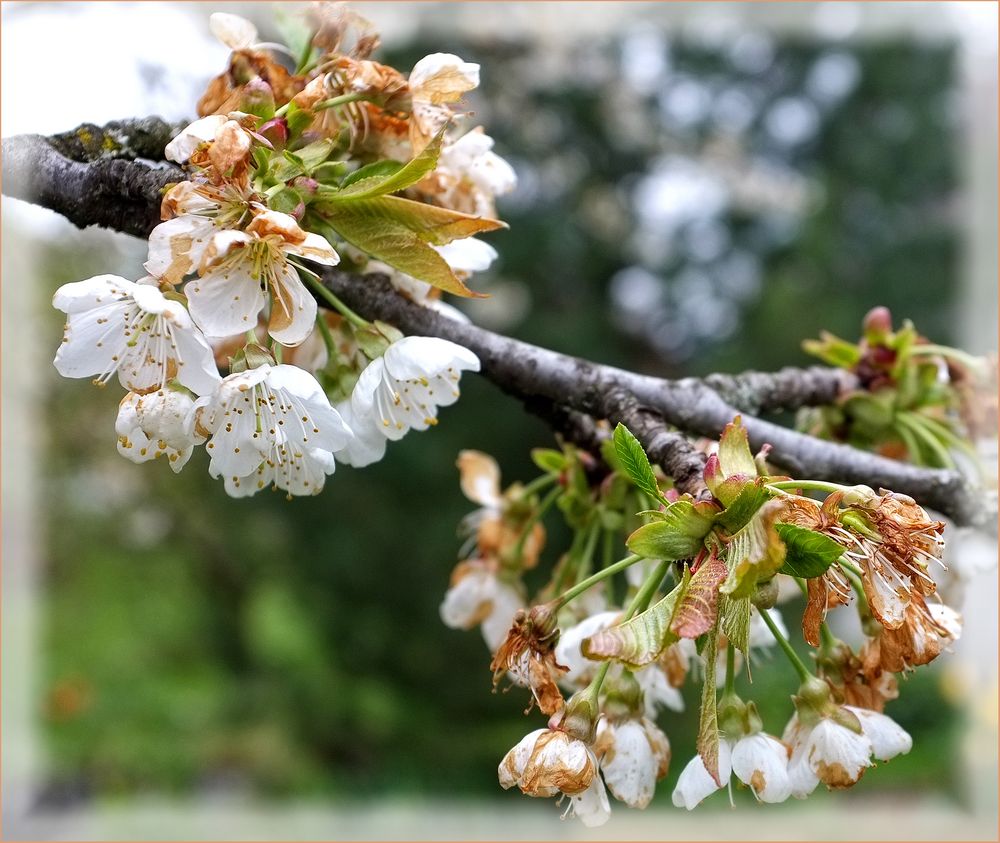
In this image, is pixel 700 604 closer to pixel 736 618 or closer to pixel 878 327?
pixel 736 618

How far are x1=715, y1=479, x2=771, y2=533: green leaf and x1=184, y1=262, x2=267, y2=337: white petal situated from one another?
24 centimetres

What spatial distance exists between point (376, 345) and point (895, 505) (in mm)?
274

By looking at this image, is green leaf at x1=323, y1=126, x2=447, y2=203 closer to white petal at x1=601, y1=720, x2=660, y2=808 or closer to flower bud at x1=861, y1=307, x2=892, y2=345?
white petal at x1=601, y1=720, x2=660, y2=808

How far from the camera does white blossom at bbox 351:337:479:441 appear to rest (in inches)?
18.4

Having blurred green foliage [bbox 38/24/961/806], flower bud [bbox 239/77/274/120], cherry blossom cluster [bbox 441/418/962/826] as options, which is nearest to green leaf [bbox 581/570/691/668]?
cherry blossom cluster [bbox 441/418/962/826]

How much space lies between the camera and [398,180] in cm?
43

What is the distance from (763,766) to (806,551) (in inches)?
6.0

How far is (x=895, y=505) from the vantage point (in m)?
0.37

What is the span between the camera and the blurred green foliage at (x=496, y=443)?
3059mm

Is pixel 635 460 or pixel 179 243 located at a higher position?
pixel 179 243

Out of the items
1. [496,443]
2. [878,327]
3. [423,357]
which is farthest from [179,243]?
[496,443]

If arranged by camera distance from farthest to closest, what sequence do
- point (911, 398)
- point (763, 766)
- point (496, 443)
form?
point (496, 443)
point (911, 398)
point (763, 766)

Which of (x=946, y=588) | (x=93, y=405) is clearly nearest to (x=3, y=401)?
(x=93, y=405)

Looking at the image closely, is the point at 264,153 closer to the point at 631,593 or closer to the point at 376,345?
the point at 376,345
